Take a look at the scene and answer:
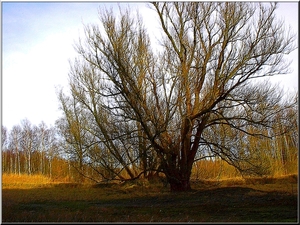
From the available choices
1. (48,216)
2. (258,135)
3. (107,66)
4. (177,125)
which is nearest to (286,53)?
(258,135)

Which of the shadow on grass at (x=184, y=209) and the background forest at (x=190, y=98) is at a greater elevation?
the background forest at (x=190, y=98)

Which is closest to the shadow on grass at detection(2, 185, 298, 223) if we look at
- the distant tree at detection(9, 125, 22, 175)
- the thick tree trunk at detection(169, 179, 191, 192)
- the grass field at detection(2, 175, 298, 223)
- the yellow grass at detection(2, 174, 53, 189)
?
the grass field at detection(2, 175, 298, 223)

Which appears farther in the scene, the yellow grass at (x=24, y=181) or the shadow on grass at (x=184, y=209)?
the yellow grass at (x=24, y=181)

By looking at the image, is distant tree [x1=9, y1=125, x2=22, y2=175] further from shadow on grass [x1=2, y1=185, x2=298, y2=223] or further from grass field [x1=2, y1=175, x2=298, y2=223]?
shadow on grass [x1=2, y1=185, x2=298, y2=223]

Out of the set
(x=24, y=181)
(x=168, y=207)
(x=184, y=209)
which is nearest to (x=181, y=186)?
(x=168, y=207)

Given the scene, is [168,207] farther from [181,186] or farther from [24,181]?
[24,181]

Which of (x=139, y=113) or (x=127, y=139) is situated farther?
(x=127, y=139)

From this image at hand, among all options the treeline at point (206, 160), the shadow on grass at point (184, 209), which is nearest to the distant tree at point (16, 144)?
the treeline at point (206, 160)

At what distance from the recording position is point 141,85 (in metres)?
15.2

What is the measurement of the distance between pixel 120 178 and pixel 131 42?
22.3 feet

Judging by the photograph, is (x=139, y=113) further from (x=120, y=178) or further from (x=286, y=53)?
(x=286, y=53)

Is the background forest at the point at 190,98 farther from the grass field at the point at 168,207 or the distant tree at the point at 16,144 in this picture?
the distant tree at the point at 16,144

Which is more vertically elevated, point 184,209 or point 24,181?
point 24,181

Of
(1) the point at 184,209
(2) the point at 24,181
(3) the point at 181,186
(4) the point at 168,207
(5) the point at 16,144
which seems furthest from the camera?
(5) the point at 16,144
